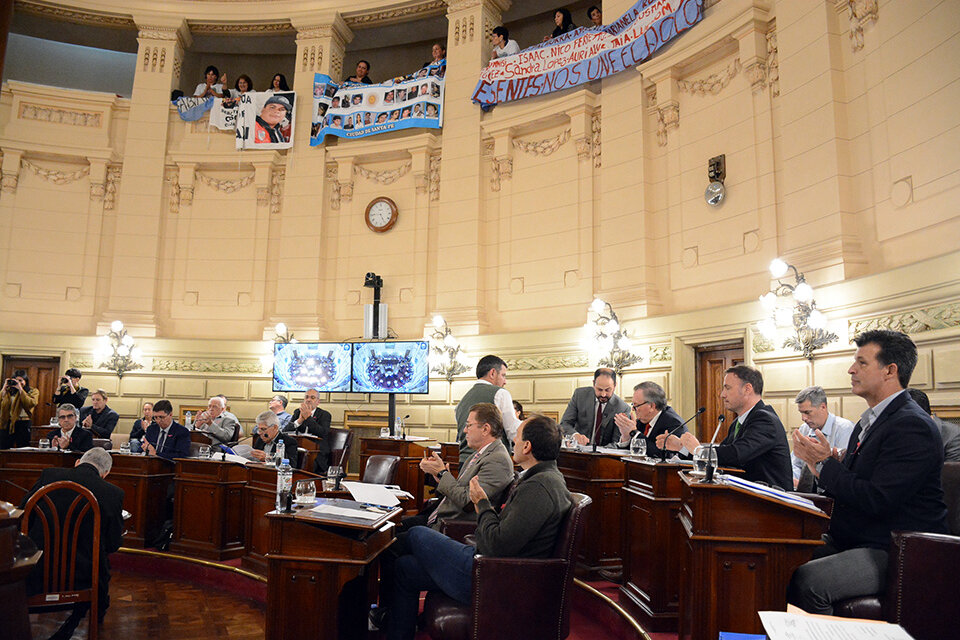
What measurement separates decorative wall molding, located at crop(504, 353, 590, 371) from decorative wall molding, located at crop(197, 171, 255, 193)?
6.17 meters

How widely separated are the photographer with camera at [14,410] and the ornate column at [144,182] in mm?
3518

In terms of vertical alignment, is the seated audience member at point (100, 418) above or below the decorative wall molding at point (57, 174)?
below

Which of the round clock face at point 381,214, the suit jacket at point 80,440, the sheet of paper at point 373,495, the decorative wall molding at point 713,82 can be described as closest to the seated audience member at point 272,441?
the suit jacket at point 80,440

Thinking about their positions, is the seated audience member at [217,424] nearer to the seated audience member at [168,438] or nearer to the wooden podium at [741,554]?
the seated audience member at [168,438]

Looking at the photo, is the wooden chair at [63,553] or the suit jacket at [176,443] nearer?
the wooden chair at [63,553]

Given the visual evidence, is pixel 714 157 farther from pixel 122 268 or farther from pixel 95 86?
pixel 95 86

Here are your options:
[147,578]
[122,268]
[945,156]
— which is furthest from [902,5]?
[122,268]

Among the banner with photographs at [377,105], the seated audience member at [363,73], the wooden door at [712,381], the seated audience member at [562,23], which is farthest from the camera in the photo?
the seated audience member at [363,73]

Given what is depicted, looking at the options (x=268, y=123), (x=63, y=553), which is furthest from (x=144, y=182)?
(x=63, y=553)

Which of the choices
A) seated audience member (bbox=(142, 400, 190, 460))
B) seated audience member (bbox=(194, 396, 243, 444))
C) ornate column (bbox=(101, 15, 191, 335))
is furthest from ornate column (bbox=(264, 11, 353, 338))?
seated audience member (bbox=(142, 400, 190, 460))

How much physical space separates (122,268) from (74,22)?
5.06m

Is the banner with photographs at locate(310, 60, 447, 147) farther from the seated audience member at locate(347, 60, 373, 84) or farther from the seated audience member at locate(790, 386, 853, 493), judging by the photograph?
the seated audience member at locate(790, 386, 853, 493)

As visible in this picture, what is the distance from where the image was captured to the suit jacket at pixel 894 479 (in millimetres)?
2625

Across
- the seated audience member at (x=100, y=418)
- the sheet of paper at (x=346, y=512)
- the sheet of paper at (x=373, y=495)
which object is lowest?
the sheet of paper at (x=346, y=512)
